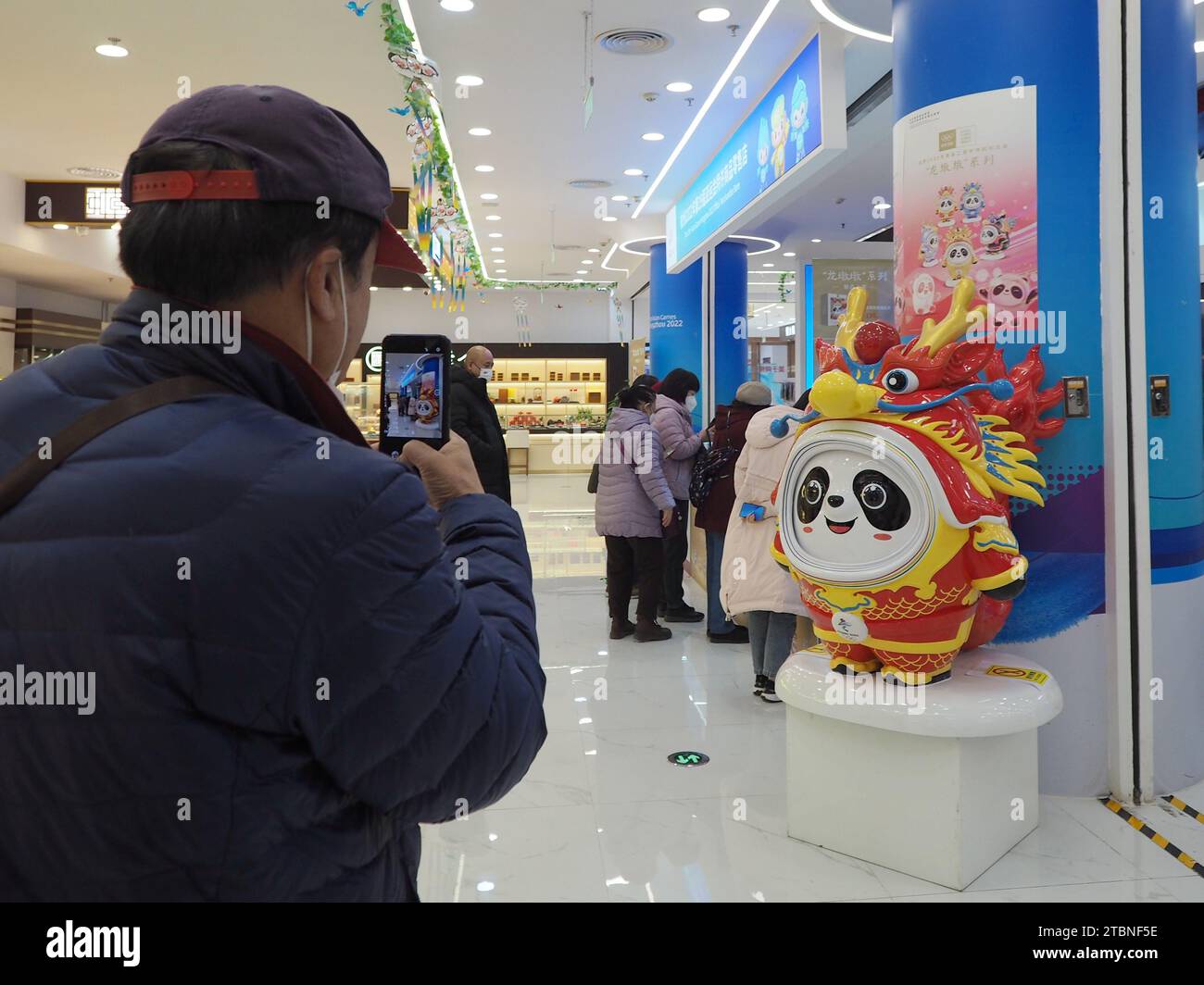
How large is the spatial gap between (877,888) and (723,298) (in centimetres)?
839

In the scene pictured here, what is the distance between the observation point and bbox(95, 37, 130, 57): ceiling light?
5.66 m

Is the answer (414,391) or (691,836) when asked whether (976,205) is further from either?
(414,391)

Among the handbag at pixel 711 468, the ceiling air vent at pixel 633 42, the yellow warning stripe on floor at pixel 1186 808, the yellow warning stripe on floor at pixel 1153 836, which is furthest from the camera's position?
the ceiling air vent at pixel 633 42

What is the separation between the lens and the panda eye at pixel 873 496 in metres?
2.58

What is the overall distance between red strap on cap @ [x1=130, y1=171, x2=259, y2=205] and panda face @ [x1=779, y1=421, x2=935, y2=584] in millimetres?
2076

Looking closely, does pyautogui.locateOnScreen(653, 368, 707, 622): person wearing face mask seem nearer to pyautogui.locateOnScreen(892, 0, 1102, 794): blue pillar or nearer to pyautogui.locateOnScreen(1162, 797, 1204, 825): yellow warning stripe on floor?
pyautogui.locateOnScreen(892, 0, 1102, 794): blue pillar

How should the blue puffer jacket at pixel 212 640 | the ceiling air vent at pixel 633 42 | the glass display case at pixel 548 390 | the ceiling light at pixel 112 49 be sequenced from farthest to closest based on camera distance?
1. the glass display case at pixel 548 390
2. the ceiling light at pixel 112 49
3. the ceiling air vent at pixel 633 42
4. the blue puffer jacket at pixel 212 640

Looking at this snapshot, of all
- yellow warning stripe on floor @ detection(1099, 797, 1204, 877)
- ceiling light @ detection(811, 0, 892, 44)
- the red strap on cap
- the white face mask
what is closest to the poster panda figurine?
yellow warning stripe on floor @ detection(1099, 797, 1204, 877)

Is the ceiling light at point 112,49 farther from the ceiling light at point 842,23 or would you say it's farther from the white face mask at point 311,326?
the white face mask at point 311,326

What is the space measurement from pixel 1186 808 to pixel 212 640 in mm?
3452

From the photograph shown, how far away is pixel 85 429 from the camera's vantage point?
0.73m

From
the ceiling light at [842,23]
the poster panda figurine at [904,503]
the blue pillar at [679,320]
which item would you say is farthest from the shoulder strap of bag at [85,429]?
the blue pillar at [679,320]

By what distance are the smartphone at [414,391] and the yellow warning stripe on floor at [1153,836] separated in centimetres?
267

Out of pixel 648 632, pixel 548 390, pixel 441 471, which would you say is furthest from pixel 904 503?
pixel 548 390
